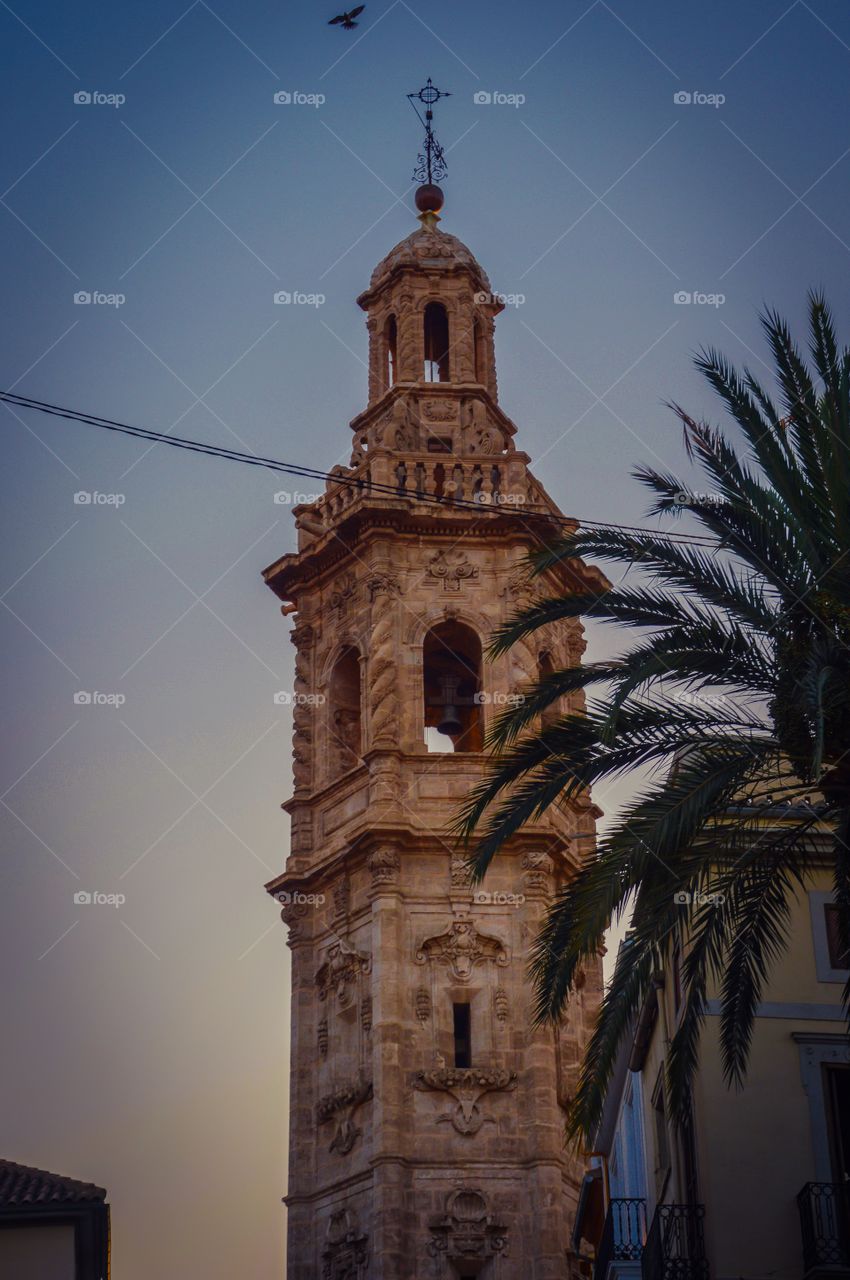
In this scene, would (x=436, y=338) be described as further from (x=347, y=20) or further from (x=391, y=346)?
(x=347, y=20)

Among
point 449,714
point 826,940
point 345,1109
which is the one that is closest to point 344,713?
point 449,714

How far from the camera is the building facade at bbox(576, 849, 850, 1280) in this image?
28.6m

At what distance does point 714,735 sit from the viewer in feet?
89.8

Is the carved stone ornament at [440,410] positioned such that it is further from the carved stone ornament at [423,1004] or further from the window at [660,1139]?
the window at [660,1139]

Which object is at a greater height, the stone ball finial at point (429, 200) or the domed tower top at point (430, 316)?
the stone ball finial at point (429, 200)

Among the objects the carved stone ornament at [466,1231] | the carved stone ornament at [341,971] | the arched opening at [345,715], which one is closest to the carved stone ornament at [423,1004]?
the carved stone ornament at [341,971]

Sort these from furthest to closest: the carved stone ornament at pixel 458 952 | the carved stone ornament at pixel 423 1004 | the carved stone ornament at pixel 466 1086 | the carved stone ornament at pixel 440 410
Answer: the carved stone ornament at pixel 440 410 → the carved stone ornament at pixel 458 952 → the carved stone ornament at pixel 423 1004 → the carved stone ornament at pixel 466 1086

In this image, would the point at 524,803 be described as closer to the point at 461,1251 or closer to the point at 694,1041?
the point at 694,1041

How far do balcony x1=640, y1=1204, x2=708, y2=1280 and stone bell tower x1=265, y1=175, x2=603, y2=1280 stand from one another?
15.2 metres

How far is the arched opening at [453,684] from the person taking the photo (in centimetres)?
5250

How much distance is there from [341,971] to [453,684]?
726 centimetres

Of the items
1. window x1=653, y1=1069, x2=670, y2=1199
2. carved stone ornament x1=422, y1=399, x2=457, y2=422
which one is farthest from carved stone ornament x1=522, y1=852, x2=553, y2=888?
window x1=653, y1=1069, x2=670, y2=1199

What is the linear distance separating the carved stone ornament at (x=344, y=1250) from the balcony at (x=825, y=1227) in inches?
703

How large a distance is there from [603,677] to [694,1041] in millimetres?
4105
